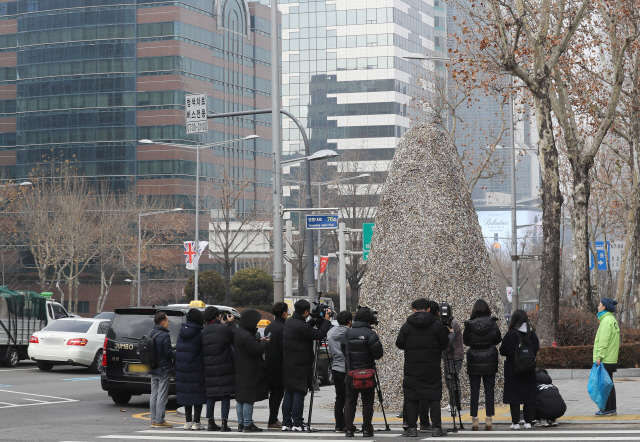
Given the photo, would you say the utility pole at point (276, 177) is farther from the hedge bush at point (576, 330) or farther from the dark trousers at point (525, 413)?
the hedge bush at point (576, 330)

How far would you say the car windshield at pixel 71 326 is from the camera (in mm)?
22641

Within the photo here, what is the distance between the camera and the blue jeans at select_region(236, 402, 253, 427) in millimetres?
11586

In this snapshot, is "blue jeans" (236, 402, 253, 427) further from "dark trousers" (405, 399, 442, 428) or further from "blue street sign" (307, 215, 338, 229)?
"blue street sign" (307, 215, 338, 229)

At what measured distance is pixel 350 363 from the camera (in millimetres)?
10492

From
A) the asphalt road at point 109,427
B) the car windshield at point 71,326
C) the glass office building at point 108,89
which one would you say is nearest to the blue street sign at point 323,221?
the asphalt road at point 109,427

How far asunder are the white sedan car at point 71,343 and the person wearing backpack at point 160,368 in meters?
10.5

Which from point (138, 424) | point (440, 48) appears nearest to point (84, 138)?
point (440, 48)

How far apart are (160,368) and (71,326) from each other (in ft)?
38.4

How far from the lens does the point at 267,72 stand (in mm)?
89875

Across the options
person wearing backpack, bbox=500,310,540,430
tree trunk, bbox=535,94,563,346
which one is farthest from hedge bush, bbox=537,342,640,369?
person wearing backpack, bbox=500,310,540,430

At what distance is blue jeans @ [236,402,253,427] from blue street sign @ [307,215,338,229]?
33.6 ft

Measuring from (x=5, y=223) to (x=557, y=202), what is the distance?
49.3 m

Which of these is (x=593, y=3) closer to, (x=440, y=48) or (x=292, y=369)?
(x=292, y=369)

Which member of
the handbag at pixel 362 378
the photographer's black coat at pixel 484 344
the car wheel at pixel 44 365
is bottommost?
the car wheel at pixel 44 365
